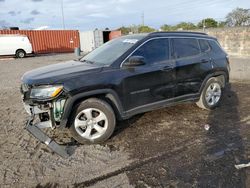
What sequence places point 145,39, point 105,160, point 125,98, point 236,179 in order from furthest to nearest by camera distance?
1. point 145,39
2. point 125,98
3. point 105,160
4. point 236,179

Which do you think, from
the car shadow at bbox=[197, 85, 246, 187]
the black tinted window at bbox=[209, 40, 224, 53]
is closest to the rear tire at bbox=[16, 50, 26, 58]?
the black tinted window at bbox=[209, 40, 224, 53]

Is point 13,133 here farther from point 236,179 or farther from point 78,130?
point 236,179

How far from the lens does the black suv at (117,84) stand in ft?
12.8

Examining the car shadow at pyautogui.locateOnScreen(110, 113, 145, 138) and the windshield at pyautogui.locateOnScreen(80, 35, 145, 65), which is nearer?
the windshield at pyautogui.locateOnScreen(80, 35, 145, 65)

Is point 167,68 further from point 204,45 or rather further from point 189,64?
point 204,45

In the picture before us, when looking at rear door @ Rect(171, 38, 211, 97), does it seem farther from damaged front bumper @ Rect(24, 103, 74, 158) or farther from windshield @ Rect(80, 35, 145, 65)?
damaged front bumper @ Rect(24, 103, 74, 158)

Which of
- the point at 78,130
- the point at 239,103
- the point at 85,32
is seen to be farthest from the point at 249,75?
the point at 85,32

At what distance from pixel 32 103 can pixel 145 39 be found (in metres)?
2.35

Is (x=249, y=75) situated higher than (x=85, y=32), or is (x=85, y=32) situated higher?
(x=85, y=32)

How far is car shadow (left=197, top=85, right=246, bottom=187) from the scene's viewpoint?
10.3 feet

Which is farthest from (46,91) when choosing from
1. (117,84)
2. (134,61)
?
(134,61)

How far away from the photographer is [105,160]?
3.72m

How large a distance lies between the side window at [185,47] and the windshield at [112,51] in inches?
31.6

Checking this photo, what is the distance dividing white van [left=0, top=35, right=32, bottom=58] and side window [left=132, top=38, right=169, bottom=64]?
920 inches
